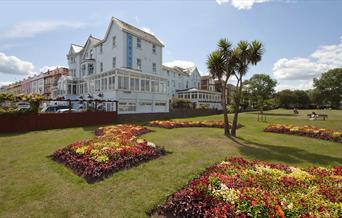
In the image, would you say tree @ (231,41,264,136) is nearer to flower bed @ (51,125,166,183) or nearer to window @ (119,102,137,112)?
flower bed @ (51,125,166,183)

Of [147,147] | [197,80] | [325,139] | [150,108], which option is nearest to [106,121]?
[150,108]

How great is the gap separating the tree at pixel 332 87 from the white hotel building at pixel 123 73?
6565 centimetres

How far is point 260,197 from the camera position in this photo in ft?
14.2

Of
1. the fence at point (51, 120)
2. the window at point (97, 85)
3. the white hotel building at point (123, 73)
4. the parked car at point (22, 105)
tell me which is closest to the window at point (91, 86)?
the white hotel building at point (123, 73)

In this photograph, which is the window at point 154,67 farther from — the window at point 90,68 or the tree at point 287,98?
the tree at point 287,98

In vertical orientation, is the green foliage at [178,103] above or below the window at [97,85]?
below

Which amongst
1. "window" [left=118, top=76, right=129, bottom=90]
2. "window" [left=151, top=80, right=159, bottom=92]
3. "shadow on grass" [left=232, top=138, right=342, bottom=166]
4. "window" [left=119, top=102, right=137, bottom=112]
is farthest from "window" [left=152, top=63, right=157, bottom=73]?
"shadow on grass" [left=232, top=138, right=342, bottom=166]

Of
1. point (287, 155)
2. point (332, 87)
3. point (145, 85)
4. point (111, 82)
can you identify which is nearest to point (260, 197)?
point (287, 155)

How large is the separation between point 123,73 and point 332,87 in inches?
3037

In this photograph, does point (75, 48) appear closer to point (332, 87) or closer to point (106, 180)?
point (106, 180)

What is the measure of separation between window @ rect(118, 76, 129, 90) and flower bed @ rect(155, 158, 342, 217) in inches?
859

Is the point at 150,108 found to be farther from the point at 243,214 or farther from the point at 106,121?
the point at 243,214

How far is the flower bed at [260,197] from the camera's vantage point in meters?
4.00

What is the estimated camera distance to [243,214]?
3.98 meters
